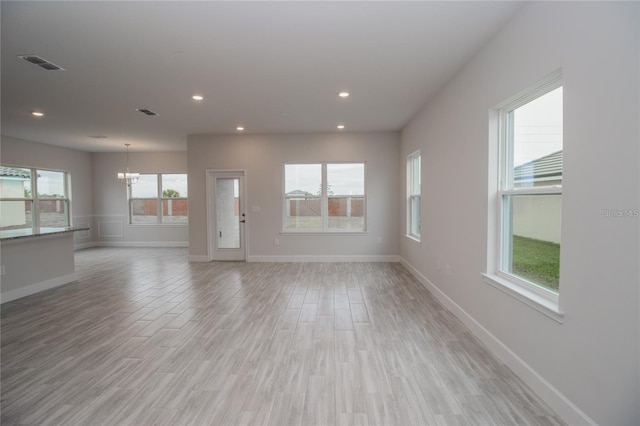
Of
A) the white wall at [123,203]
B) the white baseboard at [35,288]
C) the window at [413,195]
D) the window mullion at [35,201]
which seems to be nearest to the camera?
the white baseboard at [35,288]

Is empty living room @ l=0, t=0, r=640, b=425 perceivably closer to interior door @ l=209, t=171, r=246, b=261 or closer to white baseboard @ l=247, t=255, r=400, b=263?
white baseboard @ l=247, t=255, r=400, b=263

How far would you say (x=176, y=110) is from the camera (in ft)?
15.6

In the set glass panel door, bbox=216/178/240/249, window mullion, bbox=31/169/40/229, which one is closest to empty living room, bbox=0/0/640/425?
glass panel door, bbox=216/178/240/249

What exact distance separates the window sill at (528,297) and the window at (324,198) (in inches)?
155

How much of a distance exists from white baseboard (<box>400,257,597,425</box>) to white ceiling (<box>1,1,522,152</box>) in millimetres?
2689

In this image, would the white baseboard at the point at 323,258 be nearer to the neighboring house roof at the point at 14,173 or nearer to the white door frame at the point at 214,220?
the white door frame at the point at 214,220

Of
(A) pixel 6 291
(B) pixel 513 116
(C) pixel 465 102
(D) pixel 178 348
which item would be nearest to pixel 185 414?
(D) pixel 178 348

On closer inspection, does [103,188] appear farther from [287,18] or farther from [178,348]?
[287,18]

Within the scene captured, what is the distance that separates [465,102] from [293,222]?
4.27 m

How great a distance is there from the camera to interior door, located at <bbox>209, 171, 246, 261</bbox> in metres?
6.57

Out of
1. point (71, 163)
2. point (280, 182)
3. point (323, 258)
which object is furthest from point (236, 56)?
point (71, 163)

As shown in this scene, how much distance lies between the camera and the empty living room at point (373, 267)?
5.36 ft

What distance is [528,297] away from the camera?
2.11 meters

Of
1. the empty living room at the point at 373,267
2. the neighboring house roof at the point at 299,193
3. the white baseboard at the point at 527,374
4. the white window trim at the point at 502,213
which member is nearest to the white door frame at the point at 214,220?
the empty living room at the point at 373,267
